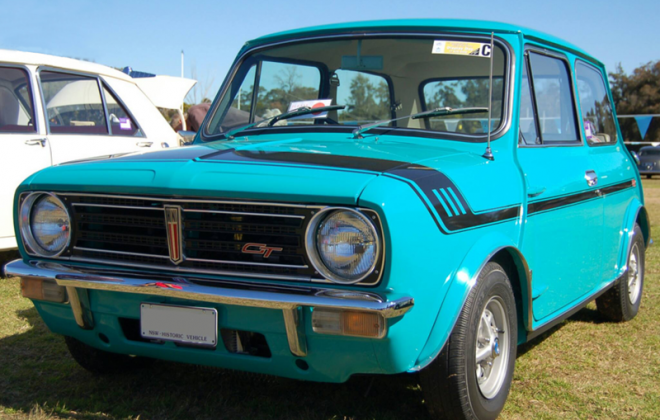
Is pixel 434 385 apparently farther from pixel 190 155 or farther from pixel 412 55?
pixel 412 55

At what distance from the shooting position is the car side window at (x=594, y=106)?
4.36 metres

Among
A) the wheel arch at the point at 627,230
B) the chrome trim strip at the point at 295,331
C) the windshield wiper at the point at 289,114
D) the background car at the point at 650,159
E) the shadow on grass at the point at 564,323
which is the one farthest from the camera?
the background car at the point at 650,159

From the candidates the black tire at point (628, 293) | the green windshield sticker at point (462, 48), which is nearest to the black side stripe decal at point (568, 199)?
the black tire at point (628, 293)

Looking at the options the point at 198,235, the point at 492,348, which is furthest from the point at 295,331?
the point at 492,348

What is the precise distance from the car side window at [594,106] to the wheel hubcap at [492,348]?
5.95 ft

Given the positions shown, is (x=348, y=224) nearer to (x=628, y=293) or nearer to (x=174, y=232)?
(x=174, y=232)

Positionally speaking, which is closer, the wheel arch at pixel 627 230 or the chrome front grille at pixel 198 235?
the chrome front grille at pixel 198 235

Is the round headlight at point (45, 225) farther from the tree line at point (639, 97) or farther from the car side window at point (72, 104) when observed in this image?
the tree line at point (639, 97)

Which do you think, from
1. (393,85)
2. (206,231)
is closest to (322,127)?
(393,85)

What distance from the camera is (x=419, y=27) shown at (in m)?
3.58

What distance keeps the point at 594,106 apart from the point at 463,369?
9.28 feet

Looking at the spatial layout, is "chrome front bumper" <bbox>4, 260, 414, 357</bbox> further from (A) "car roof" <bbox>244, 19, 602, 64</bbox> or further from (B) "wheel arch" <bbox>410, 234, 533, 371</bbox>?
(A) "car roof" <bbox>244, 19, 602, 64</bbox>

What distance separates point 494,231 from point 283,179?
98cm

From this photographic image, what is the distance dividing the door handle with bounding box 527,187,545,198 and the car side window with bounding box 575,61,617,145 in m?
1.18
